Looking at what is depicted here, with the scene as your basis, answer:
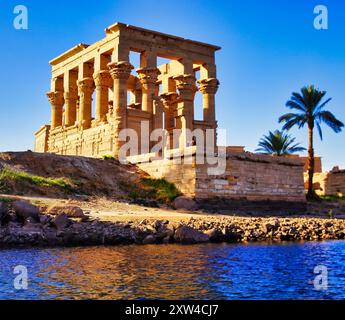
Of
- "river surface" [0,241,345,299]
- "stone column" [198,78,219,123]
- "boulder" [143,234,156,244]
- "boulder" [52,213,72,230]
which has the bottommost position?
"river surface" [0,241,345,299]

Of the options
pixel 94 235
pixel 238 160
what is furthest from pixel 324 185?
pixel 94 235

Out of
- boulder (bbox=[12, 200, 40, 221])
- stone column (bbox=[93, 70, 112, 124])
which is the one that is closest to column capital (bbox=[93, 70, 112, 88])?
stone column (bbox=[93, 70, 112, 124])

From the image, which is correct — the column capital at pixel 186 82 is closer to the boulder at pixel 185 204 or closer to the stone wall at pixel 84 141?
the stone wall at pixel 84 141

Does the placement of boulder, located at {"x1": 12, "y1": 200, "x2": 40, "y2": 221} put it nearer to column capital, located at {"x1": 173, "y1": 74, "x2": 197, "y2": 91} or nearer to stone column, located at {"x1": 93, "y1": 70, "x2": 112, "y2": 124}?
stone column, located at {"x1": 93, "y1": 70, "x2": 112, "y2": 124}

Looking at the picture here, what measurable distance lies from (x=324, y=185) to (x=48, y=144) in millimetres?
22194

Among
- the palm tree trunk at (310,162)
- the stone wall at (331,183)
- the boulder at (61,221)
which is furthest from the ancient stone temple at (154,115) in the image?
the stone wall at (331,183)

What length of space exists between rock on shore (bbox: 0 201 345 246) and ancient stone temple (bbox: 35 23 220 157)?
1412 centimetres

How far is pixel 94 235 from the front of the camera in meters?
13.5

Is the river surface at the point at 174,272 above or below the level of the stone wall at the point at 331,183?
below

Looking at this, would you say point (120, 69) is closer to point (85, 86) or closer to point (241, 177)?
point (85, 86)

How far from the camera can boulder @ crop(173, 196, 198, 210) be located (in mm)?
21141

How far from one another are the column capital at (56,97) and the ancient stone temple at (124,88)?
83mm

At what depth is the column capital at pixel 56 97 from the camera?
38.6m

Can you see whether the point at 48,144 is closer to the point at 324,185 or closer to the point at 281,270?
the point at 324,185
